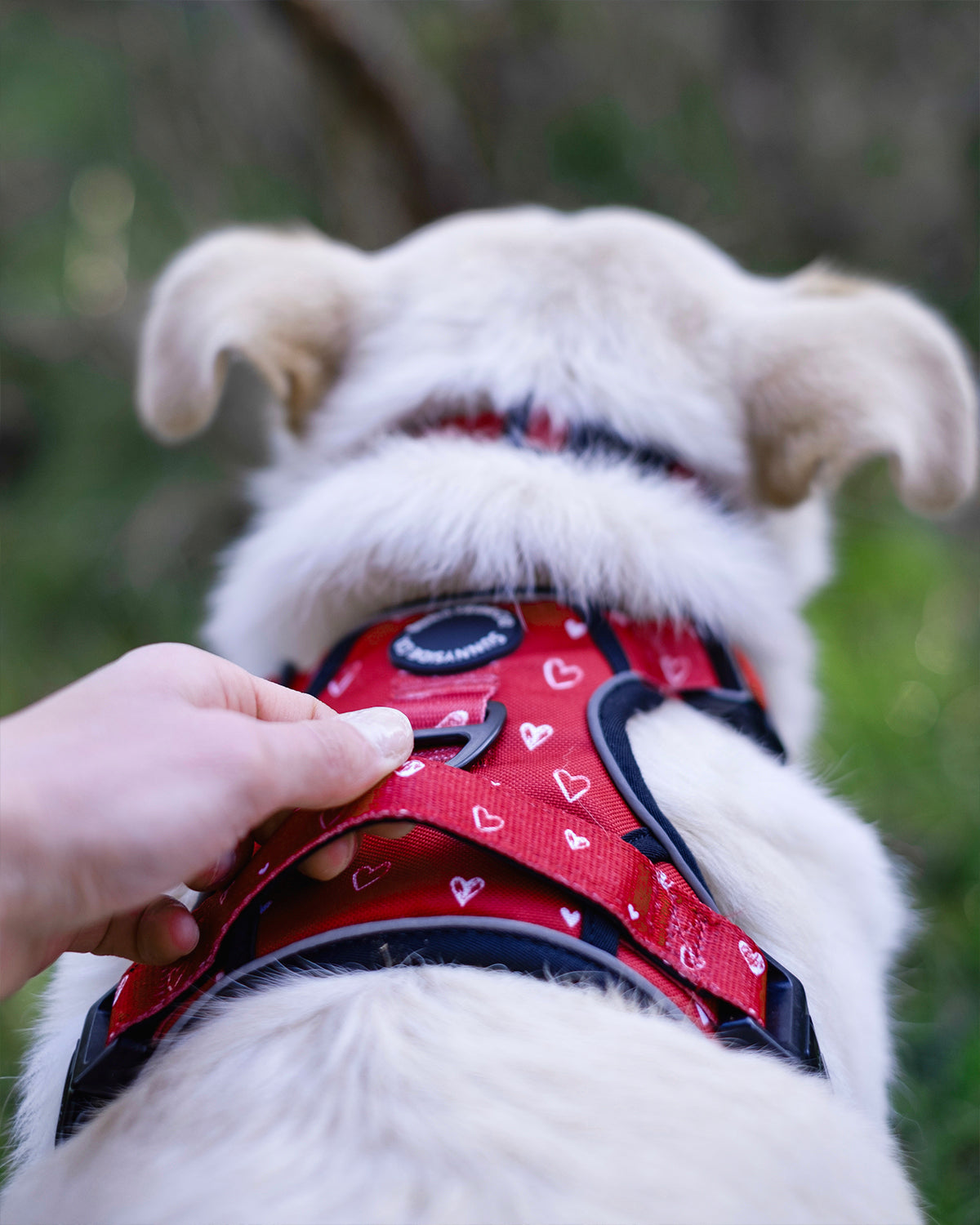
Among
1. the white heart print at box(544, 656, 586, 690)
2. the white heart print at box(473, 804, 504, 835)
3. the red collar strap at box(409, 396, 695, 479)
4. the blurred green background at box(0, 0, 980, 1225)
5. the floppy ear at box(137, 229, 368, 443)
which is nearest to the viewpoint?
the white heart print at box(473, 804, 504, 835)

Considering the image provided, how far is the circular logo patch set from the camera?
1128 millimetres

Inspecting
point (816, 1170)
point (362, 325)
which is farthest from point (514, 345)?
point (816, 1170)

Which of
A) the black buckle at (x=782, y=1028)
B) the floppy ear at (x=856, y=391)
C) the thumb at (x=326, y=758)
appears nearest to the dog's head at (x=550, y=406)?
the floppy ear at (x=856, y=391)

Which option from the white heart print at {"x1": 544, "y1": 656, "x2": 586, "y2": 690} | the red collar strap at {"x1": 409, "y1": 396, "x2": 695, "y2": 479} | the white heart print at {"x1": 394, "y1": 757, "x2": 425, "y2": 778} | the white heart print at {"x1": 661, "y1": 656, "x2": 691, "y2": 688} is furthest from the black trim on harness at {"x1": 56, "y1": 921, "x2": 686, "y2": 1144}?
the red collar strap at {"x1": 409, "y1": 396, "x2": 695, "y2": 479}

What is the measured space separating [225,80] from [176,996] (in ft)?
15.0

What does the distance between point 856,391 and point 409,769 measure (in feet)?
3.25

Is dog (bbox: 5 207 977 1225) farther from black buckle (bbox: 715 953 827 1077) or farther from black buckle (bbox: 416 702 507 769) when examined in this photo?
black buckle (bbox: 416 702 507 769)

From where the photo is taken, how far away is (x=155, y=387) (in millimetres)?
1644

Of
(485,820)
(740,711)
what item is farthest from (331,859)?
(740,711)

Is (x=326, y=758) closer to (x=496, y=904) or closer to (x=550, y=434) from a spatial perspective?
(x=496, y=904)

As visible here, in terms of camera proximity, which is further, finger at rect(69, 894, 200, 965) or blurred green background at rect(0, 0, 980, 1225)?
blurred green background at rect(0, 0, 980, 1225)

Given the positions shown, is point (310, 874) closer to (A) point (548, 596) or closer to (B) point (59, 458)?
(A) point (548, 596)

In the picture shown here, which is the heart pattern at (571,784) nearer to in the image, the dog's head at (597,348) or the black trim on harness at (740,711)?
the black trim on harness at (740,711)

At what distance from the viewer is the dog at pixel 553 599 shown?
680 millimetres
